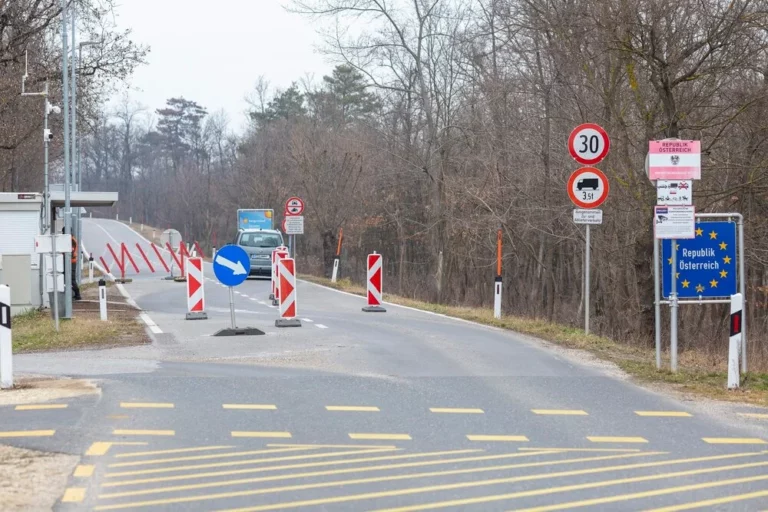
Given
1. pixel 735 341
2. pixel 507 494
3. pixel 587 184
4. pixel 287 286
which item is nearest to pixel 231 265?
pixel 287 286

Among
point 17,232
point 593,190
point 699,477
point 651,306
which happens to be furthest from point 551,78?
point 699,477

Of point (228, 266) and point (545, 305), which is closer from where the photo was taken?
point (228, 266)

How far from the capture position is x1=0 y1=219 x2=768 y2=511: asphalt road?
6520 mm

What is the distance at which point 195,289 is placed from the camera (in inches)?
771

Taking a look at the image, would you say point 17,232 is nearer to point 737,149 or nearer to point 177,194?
point 737,149

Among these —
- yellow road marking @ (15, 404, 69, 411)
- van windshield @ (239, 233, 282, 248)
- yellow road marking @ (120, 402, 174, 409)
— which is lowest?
yellow road marking @ (120, 402, 174, 409)

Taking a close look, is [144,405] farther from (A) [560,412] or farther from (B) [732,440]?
(B) [732,440]

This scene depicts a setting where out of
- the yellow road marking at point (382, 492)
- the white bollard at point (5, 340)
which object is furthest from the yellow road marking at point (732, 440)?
the white bollard at point (5, 340)

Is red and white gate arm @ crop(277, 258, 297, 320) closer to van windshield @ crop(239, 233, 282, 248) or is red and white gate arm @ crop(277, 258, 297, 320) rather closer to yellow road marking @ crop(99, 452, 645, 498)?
yellow road marking @ crop(99, 452, 645, 498)

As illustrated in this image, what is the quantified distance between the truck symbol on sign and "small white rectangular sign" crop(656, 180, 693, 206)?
4.34 m

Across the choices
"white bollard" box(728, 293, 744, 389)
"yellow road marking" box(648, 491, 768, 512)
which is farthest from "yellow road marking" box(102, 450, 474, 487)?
"white bollard" box(728, 293, 744, 389)

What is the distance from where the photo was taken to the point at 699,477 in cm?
703

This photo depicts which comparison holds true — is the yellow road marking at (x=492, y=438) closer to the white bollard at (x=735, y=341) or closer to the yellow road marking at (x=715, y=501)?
the yellow road marking at (x=715, y=501)

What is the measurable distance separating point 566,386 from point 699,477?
160 inches
